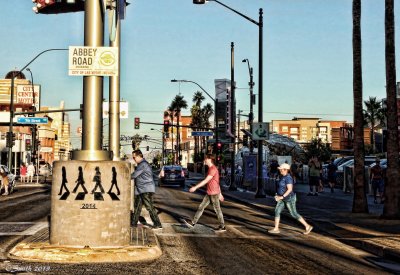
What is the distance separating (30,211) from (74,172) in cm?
996

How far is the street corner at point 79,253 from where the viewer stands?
8539 millimetres

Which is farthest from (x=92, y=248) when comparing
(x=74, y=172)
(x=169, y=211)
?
(x=169, y=211)

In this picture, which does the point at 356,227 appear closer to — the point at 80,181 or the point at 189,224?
the point at 189,224

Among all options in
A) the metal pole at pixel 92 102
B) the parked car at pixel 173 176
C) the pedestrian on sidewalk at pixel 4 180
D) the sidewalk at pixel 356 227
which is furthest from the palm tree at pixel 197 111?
the metal pole at pixel 92 102

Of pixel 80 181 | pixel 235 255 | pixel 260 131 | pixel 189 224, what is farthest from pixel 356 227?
pixel 260 131

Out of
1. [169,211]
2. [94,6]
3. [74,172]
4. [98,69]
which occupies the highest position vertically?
[94,6]

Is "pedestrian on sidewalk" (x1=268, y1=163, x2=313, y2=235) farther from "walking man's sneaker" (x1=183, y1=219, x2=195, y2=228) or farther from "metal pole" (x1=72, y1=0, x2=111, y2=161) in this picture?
"metal pole" (x1=72, y1=0, x2=111, y2=161)

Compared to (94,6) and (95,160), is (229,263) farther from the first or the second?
(94,6)

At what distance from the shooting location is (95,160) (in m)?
9.40

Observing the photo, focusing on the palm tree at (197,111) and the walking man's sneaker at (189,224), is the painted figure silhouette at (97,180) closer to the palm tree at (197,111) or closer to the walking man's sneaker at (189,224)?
the walking man's sneaker at (189,224)

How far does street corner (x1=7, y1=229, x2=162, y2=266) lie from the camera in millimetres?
8539

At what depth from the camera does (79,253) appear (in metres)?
8.61

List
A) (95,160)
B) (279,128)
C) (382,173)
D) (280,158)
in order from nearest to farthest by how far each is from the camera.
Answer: (95,160) → (382,173) → (280,158) → (279,128)

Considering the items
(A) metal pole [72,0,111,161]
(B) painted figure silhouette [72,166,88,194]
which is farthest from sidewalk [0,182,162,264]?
(A) metal pole [72,0,111,161]
